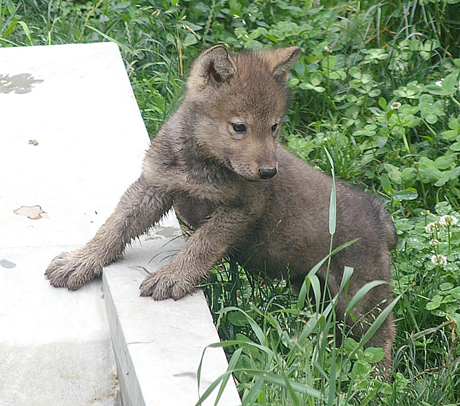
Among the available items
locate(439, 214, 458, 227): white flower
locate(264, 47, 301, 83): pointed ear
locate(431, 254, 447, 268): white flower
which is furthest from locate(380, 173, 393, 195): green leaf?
locate(264, 47, 301, 83): pointed ear

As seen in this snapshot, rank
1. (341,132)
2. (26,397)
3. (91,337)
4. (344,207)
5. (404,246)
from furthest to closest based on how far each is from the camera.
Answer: (341,132) → (404,246) → (344,207) → (91,337) → (26,397)

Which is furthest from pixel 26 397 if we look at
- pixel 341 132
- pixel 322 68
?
pixel 322 68

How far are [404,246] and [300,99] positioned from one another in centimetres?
197

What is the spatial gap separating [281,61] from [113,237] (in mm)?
1222

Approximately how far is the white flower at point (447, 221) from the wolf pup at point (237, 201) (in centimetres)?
49

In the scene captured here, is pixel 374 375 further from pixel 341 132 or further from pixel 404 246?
pixel 341 132

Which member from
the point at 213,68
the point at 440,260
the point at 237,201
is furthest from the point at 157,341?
the point at 440,260

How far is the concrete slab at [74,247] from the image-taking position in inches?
123

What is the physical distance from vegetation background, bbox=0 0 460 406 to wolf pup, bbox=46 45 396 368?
0.73 ft

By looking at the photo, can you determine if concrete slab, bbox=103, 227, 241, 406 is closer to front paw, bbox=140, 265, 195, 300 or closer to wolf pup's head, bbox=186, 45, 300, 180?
front paw, bbox=140, 265, 195, 300

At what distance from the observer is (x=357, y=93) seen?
610 centimetres

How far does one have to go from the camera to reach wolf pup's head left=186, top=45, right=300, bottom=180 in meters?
3.50

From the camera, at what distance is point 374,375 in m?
3.82

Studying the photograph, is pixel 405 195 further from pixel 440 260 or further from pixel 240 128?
pixel 240 128
